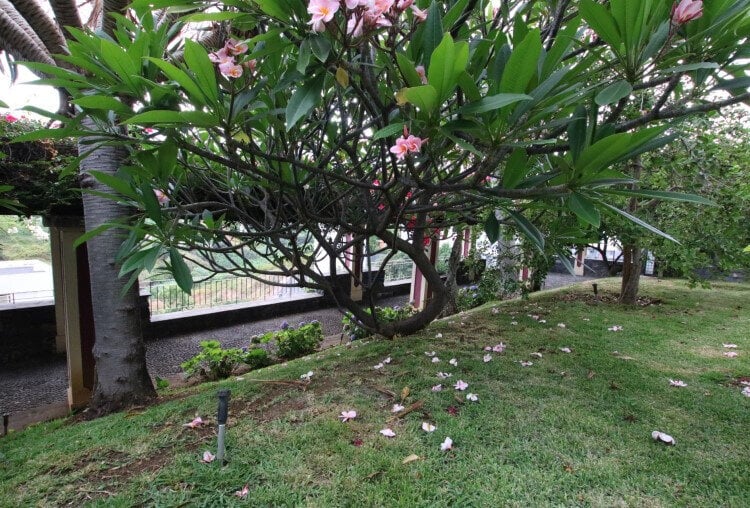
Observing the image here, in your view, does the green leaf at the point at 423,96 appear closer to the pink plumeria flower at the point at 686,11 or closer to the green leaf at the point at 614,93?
the green leaf at the point at 614,93

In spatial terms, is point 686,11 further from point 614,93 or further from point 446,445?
point 446,445

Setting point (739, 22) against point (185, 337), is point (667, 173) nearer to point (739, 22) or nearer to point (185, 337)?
point (739, 22)

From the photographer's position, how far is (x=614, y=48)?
0.83 m

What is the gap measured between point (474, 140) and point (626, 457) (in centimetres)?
129

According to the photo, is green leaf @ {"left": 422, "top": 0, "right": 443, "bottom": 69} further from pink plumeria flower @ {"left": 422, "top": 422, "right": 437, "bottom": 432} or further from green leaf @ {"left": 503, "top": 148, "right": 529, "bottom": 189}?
pink plumeria flower @ {"left": 422, "top": 422, "right": 437, "bottom": 432}

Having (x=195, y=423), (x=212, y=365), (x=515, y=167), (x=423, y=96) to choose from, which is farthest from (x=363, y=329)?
(x=423, y=96)

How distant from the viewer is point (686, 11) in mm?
741

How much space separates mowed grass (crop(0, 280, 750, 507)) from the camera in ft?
4.08

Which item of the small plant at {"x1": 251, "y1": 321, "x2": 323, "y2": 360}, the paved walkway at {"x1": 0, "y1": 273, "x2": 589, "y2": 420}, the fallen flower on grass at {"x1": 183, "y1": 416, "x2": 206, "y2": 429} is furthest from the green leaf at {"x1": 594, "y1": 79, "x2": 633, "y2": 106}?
the paved walkway at {"x1": 0, "y1": 273, "x2": 589, "y2": 420}

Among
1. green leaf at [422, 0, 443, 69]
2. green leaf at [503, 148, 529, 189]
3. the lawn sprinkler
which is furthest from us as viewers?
the lawn sprinkler

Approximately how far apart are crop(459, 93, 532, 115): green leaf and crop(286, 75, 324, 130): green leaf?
30 centimetres

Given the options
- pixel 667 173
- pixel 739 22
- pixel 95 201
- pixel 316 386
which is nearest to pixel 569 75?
pixel 739 22

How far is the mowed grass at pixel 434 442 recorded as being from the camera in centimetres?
124

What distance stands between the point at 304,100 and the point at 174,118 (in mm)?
252
